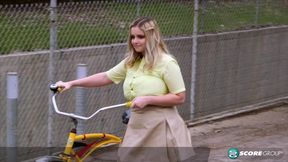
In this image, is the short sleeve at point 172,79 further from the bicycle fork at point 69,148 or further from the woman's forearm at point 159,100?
the bicycle fork at point 69,148

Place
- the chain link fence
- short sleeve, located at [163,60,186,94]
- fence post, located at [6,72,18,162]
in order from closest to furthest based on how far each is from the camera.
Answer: short sleeve, located at [163,60,186,94], fence post, located at [6,72,18,162], the chain link fence

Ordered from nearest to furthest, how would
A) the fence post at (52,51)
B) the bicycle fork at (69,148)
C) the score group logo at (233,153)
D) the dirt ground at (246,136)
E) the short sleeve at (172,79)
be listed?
the short sleeve at (172,79), the bicycle fork at (69,148), the fence post at (52,51), the score group logo at (233,153), the dirt ground at (246,136)

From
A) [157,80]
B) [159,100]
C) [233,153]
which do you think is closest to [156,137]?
[159,100]

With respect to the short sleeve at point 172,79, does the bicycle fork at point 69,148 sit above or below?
below

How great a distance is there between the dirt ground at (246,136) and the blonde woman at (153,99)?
2.95 metres

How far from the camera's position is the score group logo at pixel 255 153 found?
7.19 meters

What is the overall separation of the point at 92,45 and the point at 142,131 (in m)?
3.45

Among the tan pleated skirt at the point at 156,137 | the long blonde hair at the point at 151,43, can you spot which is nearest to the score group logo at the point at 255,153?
the tan pleated skirt at the point at 156,137

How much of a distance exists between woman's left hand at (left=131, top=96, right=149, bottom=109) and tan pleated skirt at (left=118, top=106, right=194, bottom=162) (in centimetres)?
15

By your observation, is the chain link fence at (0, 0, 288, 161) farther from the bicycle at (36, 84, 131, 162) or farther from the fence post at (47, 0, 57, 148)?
the bicycle at (36, 84, 131, 162)

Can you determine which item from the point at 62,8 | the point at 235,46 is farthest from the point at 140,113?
the point at 235,46

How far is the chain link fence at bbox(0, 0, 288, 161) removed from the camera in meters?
6.63

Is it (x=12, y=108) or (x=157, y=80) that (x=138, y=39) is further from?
(x=12, y=108)

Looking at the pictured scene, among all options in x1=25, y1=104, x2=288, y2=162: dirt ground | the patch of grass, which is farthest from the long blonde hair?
x1=25, y1=104, x2=288, y2=162: dirt ground
